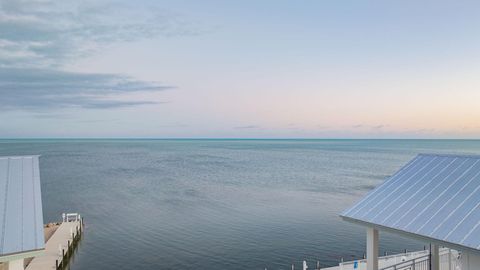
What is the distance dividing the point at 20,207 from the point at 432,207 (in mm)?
10392

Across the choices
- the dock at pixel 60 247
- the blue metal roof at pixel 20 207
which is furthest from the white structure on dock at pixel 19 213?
the dock at pixel 60 247

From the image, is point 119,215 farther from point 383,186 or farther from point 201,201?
point 383,186

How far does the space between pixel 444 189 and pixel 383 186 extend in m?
1.99

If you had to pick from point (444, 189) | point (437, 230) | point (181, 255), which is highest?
point (444, 189)

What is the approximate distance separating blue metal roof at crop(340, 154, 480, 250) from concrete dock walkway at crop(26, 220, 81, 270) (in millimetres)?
20396

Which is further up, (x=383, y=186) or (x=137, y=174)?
(x=383, y=186)

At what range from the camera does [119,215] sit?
4238 cm

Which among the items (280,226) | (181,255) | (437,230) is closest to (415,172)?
(437,230)

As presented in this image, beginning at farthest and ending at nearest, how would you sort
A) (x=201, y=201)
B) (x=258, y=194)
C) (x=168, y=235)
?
(x=258, y=194) → (x=201, y=201) → (x=168, y=235)

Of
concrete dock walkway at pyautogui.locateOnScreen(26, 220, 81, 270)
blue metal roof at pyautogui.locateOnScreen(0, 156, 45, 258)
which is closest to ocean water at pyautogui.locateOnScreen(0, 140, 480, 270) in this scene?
concrete dock walkway at pyautogui.locateOnScreen(26, 220, 81, 270)

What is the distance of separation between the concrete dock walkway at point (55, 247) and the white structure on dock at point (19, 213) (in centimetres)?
1488

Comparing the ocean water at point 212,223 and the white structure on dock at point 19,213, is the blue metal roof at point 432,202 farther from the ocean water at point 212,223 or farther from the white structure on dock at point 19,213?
the ocean water at point 212,223

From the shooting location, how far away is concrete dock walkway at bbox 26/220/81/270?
2399 centimetres

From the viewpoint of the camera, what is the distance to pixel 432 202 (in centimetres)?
1037
